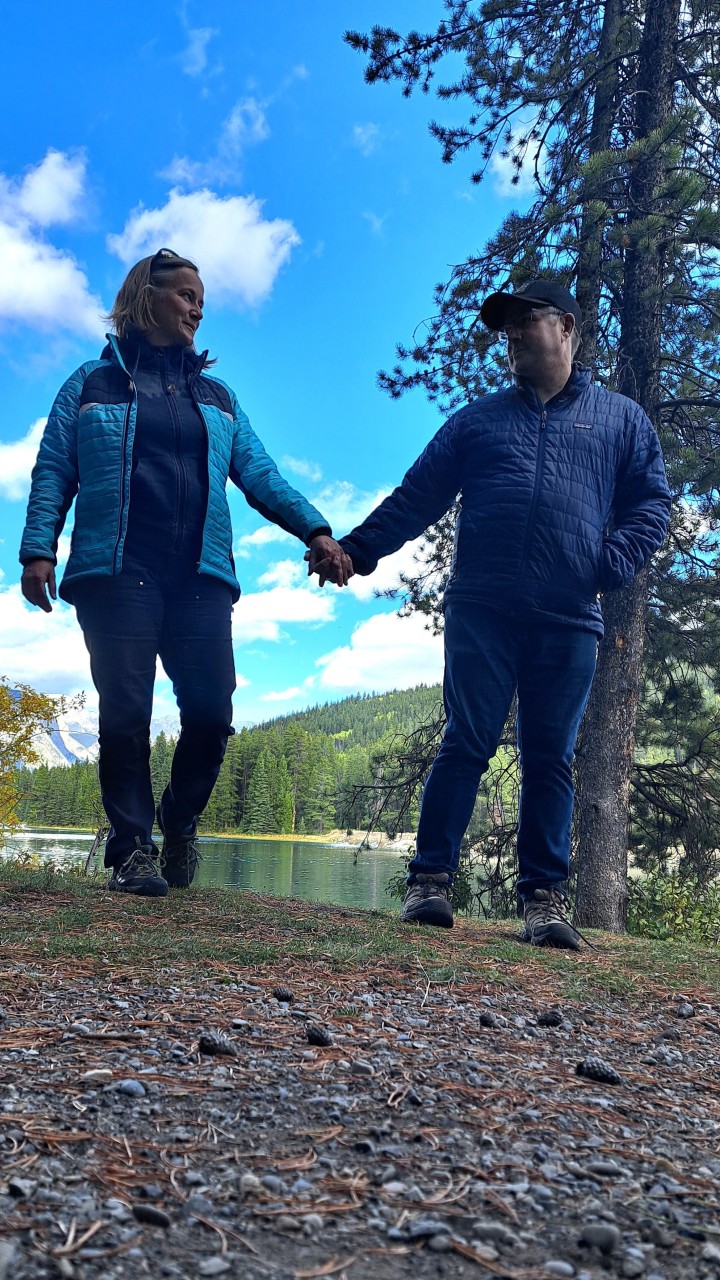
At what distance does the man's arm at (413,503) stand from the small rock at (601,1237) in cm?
322

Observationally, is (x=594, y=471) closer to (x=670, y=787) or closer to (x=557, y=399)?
(x=557, y=399)

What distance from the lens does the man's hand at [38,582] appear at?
154 inches

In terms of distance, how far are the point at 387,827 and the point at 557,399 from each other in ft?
19.6

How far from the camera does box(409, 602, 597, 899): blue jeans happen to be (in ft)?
12.6

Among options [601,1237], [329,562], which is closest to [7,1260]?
[601,1237]

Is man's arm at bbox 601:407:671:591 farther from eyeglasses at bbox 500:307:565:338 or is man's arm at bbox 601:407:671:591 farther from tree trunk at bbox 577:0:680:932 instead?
tree trunk at bbox 577:0:680:932

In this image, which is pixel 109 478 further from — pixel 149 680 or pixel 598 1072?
pixel 598 1072

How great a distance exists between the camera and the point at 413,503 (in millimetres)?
4254

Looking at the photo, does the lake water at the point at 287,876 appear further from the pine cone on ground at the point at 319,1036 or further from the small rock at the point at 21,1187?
the small rock at the point at 21,1187

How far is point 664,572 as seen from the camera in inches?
325

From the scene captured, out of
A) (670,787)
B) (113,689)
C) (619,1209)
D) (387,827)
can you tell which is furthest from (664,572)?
(619,1209)

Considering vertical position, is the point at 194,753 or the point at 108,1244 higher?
the point at 194,753

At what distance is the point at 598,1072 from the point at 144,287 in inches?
149

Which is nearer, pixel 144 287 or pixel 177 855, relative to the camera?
pixel 144 287
